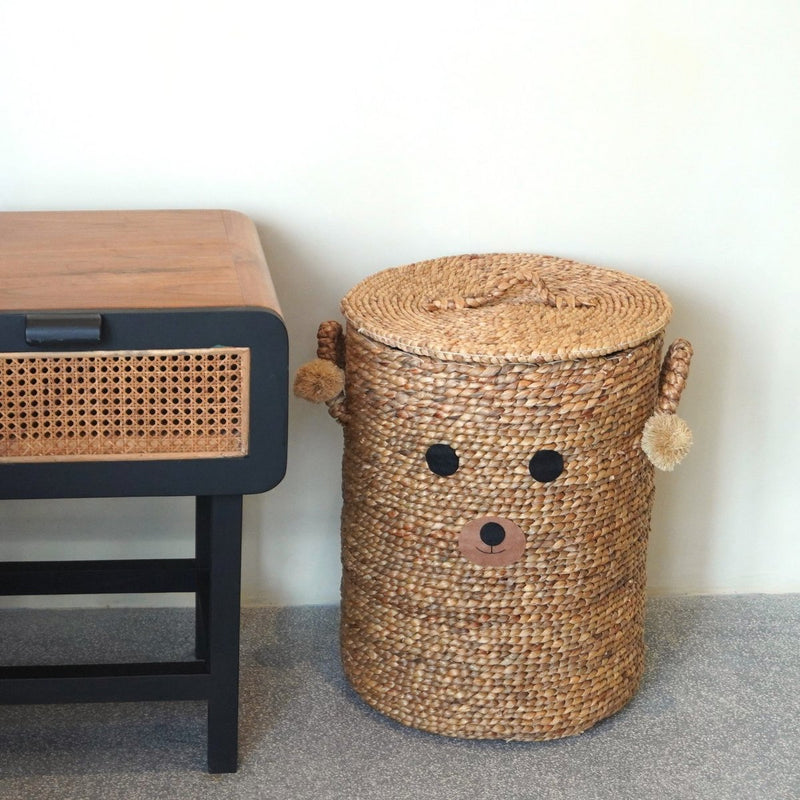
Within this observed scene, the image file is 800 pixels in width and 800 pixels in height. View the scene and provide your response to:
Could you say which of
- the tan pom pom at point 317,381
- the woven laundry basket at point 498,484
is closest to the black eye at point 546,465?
the woven laundry basket at point 498,484

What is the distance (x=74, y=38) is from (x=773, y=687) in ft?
4.17

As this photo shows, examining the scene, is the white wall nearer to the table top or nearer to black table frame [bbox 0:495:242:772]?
the table top

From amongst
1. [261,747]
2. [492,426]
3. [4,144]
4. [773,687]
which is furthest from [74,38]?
[773,687]

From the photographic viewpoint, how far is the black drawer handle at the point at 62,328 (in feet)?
3.72

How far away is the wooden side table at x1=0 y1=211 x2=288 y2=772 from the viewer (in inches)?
45.7

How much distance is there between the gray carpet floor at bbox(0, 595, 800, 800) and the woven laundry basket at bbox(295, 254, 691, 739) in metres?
0.04

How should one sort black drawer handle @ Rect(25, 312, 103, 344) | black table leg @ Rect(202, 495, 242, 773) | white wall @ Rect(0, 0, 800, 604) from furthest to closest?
white wall @ Rect(0, 0, 800, 604)
black table leg @ Rect(202, 495, 242, 773)
black drawer handle @ Rect(25, 312, 103, 344)

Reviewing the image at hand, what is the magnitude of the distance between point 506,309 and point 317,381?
9.8 inches

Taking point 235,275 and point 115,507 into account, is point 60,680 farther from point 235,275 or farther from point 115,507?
point 235,275

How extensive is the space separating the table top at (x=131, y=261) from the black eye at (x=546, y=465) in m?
0.37

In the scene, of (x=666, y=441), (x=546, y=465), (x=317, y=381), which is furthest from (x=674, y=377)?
(x=317, y=381)

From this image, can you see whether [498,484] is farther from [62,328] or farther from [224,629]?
[62,328]

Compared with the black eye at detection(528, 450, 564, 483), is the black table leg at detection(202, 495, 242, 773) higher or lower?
lower

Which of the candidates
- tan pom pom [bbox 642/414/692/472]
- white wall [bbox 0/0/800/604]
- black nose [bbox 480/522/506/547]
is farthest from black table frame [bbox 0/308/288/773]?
tan pom pom [bbox 642/414/692/472]
